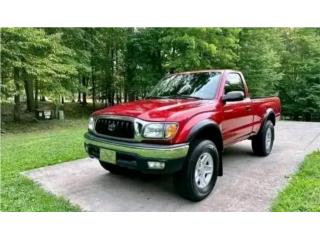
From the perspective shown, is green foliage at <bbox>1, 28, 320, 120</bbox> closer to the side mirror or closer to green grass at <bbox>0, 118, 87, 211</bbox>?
green grass at <bbox>0, 118, 87, 211</bbox>

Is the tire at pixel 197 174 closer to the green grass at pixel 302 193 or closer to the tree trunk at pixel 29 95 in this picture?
the green grass at pixel 302 193

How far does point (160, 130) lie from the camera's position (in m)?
3.56

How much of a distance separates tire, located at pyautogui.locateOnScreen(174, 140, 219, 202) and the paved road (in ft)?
0.44

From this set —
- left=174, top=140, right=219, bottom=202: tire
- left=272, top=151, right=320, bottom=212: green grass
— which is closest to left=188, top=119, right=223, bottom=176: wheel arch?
left=174, top=140, right=219, bottom=202: tire

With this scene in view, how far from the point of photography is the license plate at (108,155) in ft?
12.6

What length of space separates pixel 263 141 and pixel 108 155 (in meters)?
3.47

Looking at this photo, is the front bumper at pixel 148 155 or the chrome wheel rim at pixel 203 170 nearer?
the front bumper at pixel 148 155

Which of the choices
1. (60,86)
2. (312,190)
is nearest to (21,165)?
(312,190)

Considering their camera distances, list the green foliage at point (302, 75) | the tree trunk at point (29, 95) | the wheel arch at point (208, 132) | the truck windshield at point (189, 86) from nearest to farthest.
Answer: the wheel arch at point (208, 132) < the truck windshield at point (189, 86) < the tree trunk at point (29, 95) < the green foliage at point (302, 75)

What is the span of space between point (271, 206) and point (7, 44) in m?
9.95

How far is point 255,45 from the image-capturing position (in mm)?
18141

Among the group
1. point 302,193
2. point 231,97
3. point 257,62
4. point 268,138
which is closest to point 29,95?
point 257,62

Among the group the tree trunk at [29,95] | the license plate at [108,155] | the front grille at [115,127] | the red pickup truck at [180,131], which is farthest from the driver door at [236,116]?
the tree trunk at [29,95]

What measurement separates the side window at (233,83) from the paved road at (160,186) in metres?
1.36
